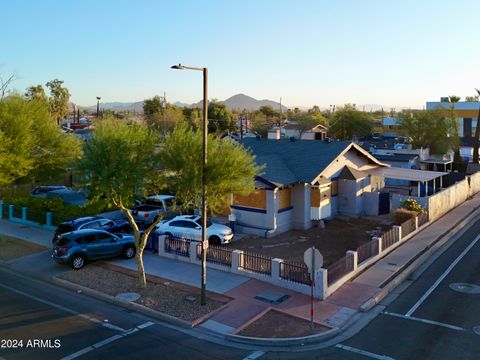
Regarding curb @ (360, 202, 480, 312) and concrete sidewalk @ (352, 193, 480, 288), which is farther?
concrete sidewalk @ (352, 193, 480, 288)

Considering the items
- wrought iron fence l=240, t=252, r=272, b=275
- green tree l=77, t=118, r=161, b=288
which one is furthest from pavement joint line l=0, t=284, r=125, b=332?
wrought iron fence l=240, t=252, r=272, b=275

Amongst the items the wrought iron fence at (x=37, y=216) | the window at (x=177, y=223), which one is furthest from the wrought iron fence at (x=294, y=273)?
the wrought iron fence at (x=37, y=216)

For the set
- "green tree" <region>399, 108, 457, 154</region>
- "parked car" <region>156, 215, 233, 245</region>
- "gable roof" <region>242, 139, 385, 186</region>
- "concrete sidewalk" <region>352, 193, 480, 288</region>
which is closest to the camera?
"concrete sidewalk" <region>352, 193, 480, 288</region>

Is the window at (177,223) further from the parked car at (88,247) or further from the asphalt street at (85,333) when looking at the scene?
the asphalt street at (85,333)

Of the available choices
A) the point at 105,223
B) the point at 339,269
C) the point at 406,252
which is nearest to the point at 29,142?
the point at 105,223

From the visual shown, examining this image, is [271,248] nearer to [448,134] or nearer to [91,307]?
[91,307]

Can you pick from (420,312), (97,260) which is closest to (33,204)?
(97,260)

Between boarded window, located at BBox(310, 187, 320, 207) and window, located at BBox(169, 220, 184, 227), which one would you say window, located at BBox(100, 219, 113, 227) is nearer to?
window, located at BBox(169, 220, 184, 227)
